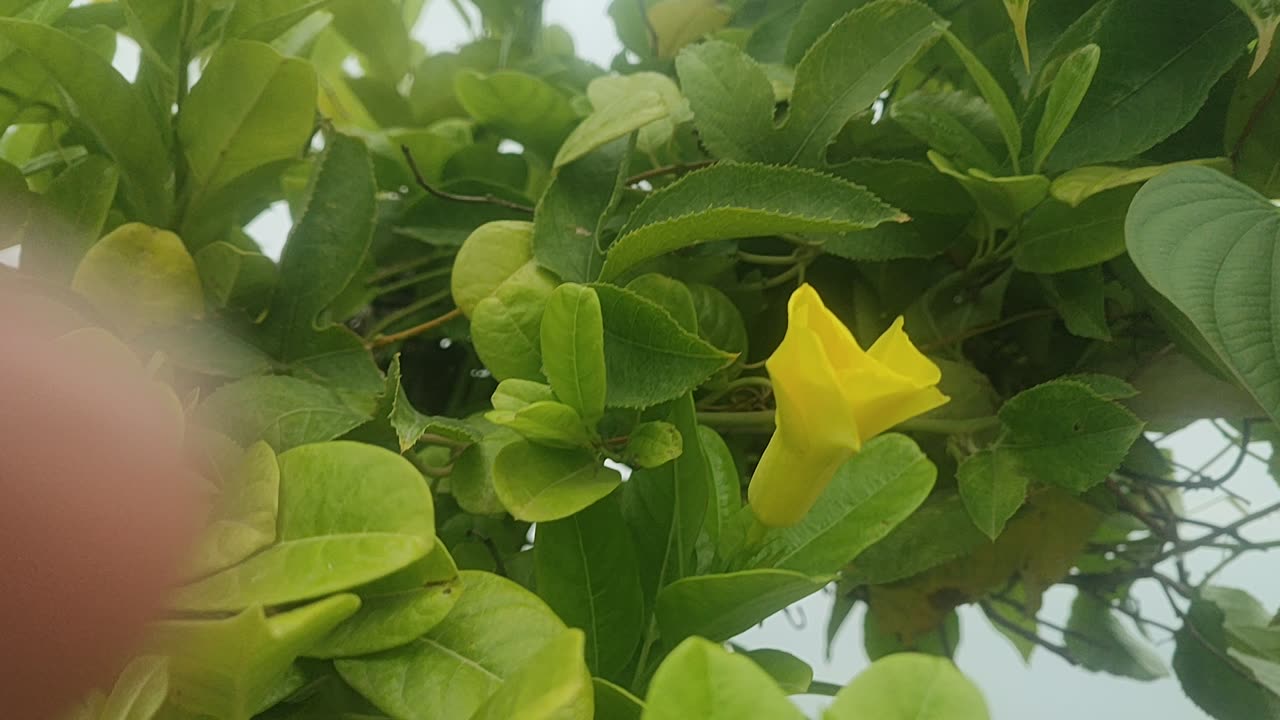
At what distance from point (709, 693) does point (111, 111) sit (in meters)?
0.26

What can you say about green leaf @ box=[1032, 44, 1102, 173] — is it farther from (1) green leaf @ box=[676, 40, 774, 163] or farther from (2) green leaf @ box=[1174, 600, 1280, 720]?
(2) green leaf @ box=[1174, 600, 1280, 720]

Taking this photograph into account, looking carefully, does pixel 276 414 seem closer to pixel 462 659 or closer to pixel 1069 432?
pixel 462 659

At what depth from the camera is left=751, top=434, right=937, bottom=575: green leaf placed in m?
0.22

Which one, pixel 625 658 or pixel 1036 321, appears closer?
pixel 625 658

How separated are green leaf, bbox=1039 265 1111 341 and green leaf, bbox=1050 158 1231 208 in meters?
0.04

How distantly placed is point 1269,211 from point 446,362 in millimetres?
310

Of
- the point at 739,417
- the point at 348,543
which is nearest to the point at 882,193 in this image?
the point at 739,417

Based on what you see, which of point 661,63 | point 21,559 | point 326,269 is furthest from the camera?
point 661,63

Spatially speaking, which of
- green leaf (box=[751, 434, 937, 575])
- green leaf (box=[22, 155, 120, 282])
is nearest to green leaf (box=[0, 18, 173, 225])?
green leaf (box=[22, 155, 120, 282])

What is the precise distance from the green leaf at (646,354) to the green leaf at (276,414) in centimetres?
7

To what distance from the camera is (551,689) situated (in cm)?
16

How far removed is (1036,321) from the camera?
1.13 ft

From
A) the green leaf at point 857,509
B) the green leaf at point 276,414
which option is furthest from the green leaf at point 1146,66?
the green leaf at point 276,414

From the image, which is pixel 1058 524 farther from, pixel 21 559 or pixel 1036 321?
pixel 21 559
